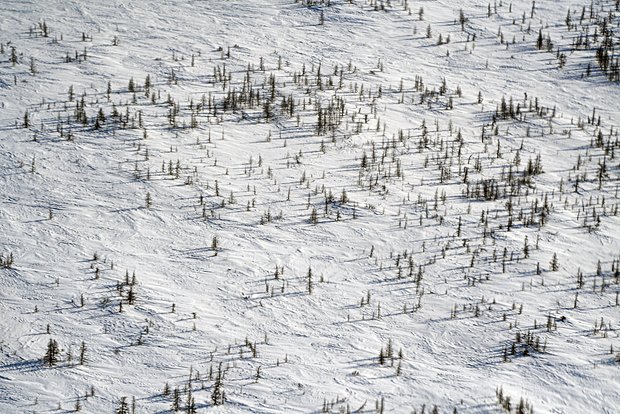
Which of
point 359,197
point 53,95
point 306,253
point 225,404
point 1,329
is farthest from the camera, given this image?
point 53,95

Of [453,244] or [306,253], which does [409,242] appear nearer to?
[453,244]

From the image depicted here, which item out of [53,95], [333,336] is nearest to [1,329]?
[333,336]

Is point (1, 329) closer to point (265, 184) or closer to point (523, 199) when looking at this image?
point (265, 184)

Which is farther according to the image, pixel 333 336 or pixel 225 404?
pixel 333 336

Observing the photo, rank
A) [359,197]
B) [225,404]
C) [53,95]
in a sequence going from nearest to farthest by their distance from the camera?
[225,404]
[359,197]
[53,95]

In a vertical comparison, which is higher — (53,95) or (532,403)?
(53,95)

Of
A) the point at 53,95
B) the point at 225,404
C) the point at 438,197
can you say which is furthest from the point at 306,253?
the point at 53,95
